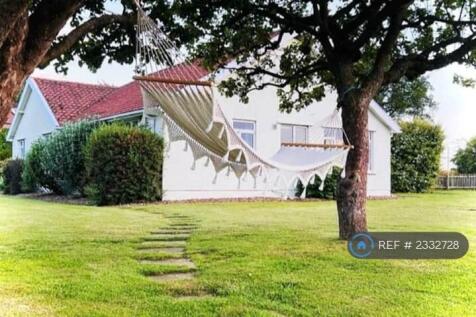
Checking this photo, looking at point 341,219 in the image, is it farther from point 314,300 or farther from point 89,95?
point 89,95

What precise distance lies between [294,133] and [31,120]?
10319 millimetres

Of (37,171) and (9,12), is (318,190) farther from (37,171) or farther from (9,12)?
(9,12)

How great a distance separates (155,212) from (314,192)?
633cm

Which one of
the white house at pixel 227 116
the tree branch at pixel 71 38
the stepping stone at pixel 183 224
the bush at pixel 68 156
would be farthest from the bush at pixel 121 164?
the tree branch at pixel 71 38

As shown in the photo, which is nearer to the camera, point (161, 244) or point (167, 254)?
point (167, 254)

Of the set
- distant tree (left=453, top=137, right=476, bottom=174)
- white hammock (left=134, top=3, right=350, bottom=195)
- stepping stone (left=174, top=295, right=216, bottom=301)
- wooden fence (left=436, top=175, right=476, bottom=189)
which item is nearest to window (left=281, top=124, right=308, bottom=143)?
white hammock (left=134, top=3, right=350, bottom=195)

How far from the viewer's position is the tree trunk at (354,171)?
604 cm

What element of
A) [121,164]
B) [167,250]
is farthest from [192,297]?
[121,164]

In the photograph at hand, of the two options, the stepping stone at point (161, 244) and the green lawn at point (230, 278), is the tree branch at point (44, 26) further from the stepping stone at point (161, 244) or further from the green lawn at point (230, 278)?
the stepping stone at point (161, 244)

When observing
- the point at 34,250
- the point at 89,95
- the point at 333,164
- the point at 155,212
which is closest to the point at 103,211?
the point at 155,212

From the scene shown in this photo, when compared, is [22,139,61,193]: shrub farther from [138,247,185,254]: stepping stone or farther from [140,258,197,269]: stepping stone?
[140,258,197,269]: stepping stone

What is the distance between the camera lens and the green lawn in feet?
11.2

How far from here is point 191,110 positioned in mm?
5379

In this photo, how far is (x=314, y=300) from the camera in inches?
140
